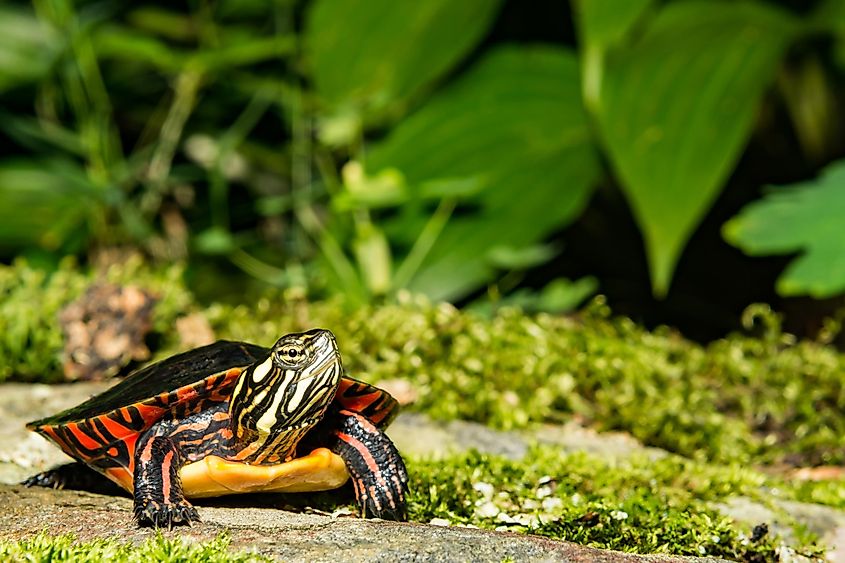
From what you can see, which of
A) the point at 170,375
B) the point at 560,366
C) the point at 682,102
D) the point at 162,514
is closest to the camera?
the point at 162,514

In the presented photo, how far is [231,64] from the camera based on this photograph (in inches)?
162

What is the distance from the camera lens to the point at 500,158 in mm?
3686

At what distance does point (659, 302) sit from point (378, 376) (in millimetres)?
2006

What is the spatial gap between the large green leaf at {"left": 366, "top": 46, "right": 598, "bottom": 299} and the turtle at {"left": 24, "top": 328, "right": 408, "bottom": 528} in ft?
6.33

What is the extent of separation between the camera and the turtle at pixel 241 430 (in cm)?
152

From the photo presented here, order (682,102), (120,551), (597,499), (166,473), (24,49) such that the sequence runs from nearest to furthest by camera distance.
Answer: (120,551) < (166,473) < (597,499) < (682,102) < (24,49)

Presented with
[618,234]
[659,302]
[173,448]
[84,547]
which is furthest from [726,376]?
[84,547]

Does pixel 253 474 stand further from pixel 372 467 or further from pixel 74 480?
pixel 74 480

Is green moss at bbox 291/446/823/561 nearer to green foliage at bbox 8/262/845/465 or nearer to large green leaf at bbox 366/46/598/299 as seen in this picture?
Answer: green foliage at bbox 8/262/845/465

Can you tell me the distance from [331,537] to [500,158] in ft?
8.20

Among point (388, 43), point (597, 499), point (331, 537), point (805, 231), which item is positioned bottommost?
point (597, 499)

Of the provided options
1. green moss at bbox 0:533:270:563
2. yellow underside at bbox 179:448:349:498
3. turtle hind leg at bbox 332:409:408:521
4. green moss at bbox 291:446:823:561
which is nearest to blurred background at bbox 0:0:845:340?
green moss at bbox 291:446:823:561

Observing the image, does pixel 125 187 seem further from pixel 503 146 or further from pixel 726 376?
pixel 726 376

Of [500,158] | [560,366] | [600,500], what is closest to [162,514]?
[600,500]
